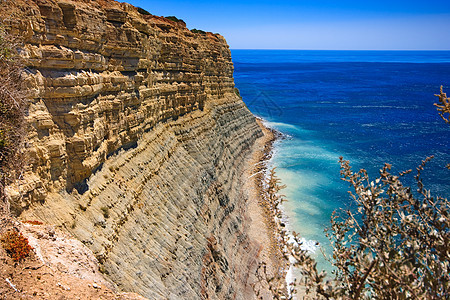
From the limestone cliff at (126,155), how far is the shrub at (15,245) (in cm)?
220

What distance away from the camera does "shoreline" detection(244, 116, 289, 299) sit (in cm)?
2809

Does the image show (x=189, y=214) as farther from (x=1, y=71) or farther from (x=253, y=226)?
(x=1, y=71)

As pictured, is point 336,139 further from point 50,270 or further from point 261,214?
point 50,270

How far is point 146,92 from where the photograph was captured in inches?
928

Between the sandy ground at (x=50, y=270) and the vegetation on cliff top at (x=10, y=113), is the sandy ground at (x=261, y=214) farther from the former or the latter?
the vegetation on cliff top at (x=10, y=113)

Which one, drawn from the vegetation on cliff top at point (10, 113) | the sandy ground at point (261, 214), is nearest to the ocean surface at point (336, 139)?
the sandy ground at point (261, 214)

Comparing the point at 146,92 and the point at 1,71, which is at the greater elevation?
the point at 1,71

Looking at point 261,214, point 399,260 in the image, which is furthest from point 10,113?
point 261,214

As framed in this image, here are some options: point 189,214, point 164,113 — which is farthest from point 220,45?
point 189,214

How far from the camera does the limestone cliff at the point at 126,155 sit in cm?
1351

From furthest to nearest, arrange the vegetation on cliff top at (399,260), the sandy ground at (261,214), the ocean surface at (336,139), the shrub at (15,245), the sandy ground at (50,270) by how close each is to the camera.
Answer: the ocean surface at (336,139) → the sandy ground at (261,214) → the shrub at (15,245) → the sandy ground at (50,270) → the vegetation on cliff top at (399,260)

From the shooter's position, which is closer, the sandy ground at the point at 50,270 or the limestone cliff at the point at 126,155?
the sandy ground at the point at 50,270

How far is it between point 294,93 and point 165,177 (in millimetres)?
112505

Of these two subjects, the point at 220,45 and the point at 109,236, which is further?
the point at 220,45
